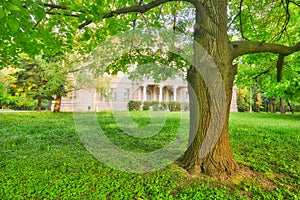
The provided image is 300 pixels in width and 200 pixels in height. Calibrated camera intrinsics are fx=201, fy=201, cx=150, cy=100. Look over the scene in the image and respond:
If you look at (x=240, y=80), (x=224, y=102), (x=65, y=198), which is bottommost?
(x=65, y=198)

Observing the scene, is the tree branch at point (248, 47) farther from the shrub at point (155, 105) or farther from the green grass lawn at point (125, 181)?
the shrub at point (155, 105)

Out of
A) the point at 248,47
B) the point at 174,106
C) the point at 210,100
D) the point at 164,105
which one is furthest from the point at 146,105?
the point at 210,100

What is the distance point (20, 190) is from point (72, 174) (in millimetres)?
648

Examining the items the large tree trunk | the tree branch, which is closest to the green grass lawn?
the large tree trunk

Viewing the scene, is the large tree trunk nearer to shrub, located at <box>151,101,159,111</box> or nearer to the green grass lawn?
the green grass lawn

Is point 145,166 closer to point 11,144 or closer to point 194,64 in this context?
point 194,64

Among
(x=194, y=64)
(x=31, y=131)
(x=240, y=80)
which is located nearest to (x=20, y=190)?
(x=194, y=64)

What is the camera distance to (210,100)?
112 inches

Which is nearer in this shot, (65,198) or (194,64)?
(65,198)

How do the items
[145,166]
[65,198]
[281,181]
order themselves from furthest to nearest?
[145,166], [281,181], [65,198]

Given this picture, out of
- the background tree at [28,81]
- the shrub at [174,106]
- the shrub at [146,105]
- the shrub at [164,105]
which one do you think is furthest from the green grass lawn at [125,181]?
the shrub at [146,105]

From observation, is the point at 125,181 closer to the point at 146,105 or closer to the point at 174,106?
the point at 146,105

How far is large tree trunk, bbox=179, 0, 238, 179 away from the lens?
2871 mm

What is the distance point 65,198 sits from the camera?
93.3 inches
